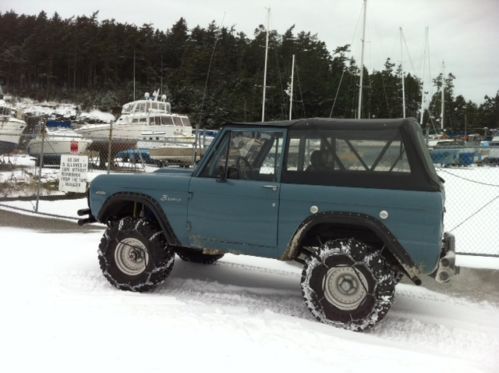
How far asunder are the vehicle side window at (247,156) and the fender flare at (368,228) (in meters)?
0.61

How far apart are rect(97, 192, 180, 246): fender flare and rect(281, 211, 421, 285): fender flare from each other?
1.29 metres

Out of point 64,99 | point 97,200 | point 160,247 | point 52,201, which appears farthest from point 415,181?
point 64,99

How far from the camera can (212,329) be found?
4.05 meters

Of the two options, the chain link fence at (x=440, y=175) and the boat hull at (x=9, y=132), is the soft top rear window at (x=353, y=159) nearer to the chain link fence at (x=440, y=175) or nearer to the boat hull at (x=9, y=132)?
the chain link fence at (x=440, y=175)

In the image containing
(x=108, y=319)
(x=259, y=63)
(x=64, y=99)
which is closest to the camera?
(x=108, y=319)

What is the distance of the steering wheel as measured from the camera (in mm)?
4906

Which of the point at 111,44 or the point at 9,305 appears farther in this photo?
the point at 111,44

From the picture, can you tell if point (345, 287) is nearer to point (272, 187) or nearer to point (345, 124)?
point (272, 187)

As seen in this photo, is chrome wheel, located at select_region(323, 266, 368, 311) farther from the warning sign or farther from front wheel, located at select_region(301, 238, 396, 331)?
the warning sign

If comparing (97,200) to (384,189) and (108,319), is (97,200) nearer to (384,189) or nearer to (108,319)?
(108,319)

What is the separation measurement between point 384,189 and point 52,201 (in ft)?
32.2

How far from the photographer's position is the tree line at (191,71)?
50281 mm

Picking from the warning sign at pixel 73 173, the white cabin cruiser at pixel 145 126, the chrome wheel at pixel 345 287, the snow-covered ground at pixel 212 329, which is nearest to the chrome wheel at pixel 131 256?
the snow-covered ground at pixel 212 329

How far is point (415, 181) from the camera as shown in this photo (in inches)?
165
